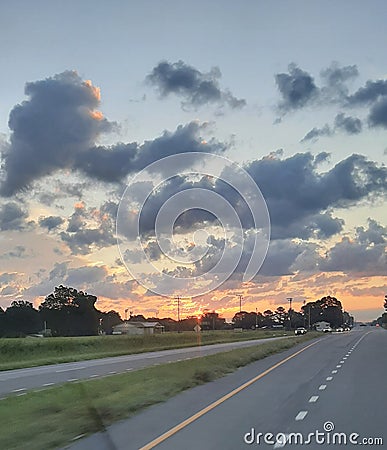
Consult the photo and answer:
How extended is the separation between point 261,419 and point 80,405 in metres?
4.95

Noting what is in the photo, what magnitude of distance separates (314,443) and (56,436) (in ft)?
14.3

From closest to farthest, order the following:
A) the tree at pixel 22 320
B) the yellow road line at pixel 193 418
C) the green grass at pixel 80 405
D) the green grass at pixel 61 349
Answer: the yellow road line at pixel 193 418
the green grass at pixel 80 405
the green grass at pixel 61 349
the tree at pixel 22 320

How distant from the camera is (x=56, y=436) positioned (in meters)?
12.3

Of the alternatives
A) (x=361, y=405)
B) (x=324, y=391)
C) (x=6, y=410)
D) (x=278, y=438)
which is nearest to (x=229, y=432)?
(x=278, y=438)

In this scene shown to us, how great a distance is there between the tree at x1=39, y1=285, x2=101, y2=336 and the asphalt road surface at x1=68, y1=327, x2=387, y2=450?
121m

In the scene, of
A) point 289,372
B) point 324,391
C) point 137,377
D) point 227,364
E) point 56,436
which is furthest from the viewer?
point 227,364

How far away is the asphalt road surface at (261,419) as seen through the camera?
37.5ft

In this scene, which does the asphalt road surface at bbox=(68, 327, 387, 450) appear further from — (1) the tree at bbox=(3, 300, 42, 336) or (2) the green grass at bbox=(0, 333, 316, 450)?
(1) the tree at bbox=(3, 300, 42, 336)

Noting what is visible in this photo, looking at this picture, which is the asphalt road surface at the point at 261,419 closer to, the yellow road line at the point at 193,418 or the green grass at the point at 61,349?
the yellow road line at the point at 193,418

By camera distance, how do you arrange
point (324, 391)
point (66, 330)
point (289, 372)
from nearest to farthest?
point (324, 391), point (289, 372), point (66, 330)

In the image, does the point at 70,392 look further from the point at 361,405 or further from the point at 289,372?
the point at 289,372

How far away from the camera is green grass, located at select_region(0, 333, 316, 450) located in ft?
40.8

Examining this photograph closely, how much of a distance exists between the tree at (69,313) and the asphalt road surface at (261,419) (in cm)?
12097

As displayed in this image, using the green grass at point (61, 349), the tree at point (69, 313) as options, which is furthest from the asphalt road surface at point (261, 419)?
the tree at point (69, 313)
